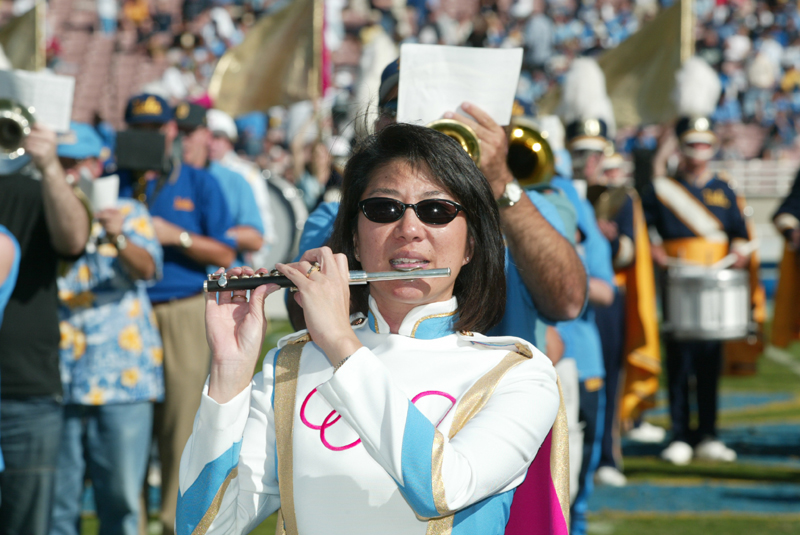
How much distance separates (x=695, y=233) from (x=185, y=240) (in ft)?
12.0

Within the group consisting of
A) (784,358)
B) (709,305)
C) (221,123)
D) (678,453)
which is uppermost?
(221,123)

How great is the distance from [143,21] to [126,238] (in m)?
19.4

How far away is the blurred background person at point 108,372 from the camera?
3947 mm

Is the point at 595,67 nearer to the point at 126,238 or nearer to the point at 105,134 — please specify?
the point at 105,134

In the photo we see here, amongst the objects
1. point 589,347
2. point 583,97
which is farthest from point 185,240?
point 583,97

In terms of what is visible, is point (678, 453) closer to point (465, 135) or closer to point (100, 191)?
point (100, 191)

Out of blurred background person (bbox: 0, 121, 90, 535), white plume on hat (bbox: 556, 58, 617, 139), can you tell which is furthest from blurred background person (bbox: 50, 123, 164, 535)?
white plume on hat (bbox: 556, 58, 617, 139)

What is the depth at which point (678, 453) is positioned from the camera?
6594mm

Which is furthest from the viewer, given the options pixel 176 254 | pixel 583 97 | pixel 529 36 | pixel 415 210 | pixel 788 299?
pixel 529 36

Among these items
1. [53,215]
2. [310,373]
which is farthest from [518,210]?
[53,215]

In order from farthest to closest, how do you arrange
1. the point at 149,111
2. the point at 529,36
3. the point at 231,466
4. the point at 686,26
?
the point at 529,36, the point at 686,26, the point at 149,111, the point at 231,466

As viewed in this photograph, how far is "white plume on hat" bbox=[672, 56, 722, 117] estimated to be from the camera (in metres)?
7.72

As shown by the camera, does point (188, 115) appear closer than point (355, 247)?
No

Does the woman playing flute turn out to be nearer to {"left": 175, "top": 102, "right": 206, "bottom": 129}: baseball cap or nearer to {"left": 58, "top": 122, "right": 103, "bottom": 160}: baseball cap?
{"left": 58, "top": 122, "right": 103, "bottom": 160}: baseball cap
